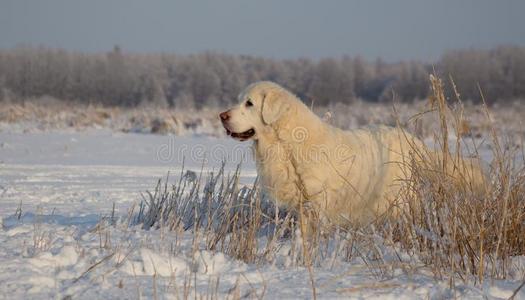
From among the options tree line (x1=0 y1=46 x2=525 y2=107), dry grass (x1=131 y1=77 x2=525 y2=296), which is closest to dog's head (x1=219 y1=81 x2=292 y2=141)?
dry grass (x1=131 y1=77 x2=525 y2=296)

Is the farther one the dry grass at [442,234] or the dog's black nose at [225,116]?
the dog's black nose at [225,116]

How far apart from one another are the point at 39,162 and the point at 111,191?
4222 mm

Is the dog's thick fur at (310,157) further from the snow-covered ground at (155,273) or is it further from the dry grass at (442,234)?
the snow-covered ground at (155,273)

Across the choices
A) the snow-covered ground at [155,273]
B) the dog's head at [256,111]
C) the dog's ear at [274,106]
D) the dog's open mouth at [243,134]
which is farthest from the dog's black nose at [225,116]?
the snow-covered ground at [155,273]

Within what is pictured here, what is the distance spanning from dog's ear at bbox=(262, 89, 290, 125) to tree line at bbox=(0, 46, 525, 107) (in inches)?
1407

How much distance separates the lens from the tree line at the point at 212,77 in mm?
45688

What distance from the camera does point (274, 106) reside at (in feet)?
17.9

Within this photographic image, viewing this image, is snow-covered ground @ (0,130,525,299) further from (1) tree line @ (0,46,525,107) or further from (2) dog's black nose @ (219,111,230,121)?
(1) tree line @ (0,46,525,107)

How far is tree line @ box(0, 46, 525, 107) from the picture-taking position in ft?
150

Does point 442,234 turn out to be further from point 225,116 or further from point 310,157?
point 225,116

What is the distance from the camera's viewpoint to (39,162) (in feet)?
40.3

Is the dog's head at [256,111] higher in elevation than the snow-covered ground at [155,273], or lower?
higher

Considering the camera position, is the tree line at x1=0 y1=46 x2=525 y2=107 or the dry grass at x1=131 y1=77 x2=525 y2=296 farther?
Result: the tree line at x1=0 y1=46 x2=525 y2=107

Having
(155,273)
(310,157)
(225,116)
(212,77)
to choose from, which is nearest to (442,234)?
(310,157)
